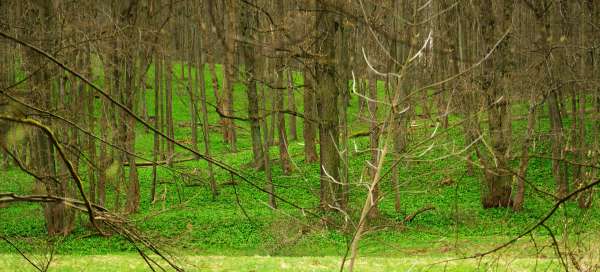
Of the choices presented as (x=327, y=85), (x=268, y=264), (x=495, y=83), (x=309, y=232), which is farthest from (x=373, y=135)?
(x=495, y=83)

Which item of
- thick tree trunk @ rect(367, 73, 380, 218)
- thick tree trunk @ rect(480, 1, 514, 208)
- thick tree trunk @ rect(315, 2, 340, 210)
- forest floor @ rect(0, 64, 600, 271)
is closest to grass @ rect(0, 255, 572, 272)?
forest floor @ rect(0, 64, 600, 271)

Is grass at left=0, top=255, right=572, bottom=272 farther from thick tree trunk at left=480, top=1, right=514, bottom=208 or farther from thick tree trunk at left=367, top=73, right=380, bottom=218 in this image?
thick tree trunk at left=480, top=1, right=514, bottom=208

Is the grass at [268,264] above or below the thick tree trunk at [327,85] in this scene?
below

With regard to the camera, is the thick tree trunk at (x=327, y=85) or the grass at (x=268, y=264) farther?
the thick tree trunk at (x=327, y=85)

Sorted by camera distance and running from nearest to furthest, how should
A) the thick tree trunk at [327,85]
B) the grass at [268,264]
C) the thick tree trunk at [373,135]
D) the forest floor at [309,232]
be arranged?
1. the thick tree trunk at [373,135]
2. the grass at [268,264]
3. the forest floor at [309,232]
4. the thick tree trunk at [327,85]

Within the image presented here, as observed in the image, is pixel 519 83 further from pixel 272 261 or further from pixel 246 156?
pixel 246 156

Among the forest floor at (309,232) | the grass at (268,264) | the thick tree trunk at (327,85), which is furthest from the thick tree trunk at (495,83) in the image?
the grass at (268,264)

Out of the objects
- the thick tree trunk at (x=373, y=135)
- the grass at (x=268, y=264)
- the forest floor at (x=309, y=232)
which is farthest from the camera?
the forest floor at (x=309, y=232)

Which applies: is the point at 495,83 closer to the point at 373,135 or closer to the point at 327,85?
the point at 327,85

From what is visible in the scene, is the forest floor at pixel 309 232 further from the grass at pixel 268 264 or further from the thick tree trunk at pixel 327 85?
the thick tree trunk at pixel 327 85

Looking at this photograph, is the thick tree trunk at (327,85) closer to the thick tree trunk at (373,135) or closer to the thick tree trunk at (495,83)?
the thick tree trunk at (373,135)

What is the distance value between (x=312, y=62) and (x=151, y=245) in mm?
14673

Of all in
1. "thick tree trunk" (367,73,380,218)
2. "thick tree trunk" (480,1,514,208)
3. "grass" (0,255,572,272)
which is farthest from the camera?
"thick tree trunk" (480,1,514,208)

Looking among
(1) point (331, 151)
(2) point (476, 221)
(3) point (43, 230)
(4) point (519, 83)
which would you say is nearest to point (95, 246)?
(3) point (43, 230)
